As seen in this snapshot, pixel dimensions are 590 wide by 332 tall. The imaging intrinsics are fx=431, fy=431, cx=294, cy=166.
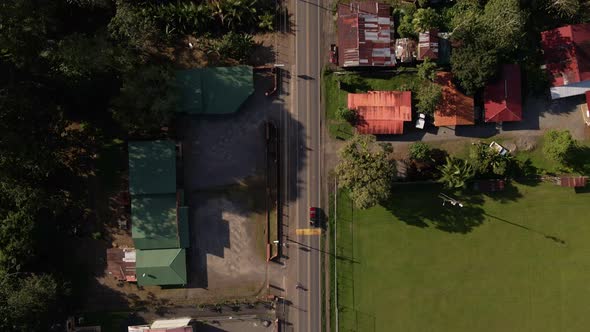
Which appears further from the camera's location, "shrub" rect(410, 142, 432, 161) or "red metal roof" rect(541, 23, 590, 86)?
"shrub" rect(410, 142, 432, 161)

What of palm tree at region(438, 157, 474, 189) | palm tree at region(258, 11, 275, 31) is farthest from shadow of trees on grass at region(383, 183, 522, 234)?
palm tree at region(258, 11, 275, 31)

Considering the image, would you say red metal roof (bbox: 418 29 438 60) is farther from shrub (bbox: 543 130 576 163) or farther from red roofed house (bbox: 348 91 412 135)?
shrub (bbox: 543 130 576 163)

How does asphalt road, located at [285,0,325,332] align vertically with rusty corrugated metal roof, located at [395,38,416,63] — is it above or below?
below

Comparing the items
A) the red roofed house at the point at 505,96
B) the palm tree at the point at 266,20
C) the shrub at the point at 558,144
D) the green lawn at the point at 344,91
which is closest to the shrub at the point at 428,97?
the green lawn at the point at 344,91

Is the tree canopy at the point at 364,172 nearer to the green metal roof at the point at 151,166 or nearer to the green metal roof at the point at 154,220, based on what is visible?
the green metal roof at the point at 151,166

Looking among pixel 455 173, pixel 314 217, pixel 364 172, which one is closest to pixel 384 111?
pixel 364 172

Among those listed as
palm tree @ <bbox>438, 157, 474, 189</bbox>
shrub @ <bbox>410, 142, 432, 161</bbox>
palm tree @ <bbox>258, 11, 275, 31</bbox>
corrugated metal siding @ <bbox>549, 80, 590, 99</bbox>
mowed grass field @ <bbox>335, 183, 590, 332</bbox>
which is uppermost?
palm tree @ <bbox>258, 11, 275, 31</bbox>
